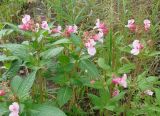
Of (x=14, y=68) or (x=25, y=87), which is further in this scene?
(x=14, y=68)

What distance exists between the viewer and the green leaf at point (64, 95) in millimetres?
1694

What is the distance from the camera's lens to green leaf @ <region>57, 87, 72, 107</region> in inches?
66.7

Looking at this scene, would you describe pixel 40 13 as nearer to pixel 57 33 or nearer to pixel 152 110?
pixel 57 33

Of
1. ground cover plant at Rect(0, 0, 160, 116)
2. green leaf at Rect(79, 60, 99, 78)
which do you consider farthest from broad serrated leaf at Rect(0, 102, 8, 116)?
green leaf at Rect(79, 60, 99, 78)

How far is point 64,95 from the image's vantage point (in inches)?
67.6

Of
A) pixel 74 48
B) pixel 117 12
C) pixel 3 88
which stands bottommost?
pixel 3 88

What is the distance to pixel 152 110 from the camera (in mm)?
1767

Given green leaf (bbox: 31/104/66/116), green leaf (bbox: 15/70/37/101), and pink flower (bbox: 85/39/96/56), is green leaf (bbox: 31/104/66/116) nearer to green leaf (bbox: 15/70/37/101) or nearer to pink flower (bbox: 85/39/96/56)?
green leaf (bbox: 15/70/37/101)

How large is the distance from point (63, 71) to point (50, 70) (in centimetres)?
6

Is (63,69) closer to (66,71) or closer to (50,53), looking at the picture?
(66,71)

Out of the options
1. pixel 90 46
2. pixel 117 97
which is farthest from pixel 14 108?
pixel 117 97

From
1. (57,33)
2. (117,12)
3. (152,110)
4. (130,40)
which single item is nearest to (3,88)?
(57,33)

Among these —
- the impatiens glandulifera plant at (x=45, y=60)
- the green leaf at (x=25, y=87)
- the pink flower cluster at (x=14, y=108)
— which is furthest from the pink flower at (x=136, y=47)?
the pink flower cluster at (x=14, y=108)

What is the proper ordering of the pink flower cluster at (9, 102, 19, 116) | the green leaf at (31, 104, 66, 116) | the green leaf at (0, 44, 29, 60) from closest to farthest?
the pink flower cluster at (9, 102, 19, 116), the green leaf at (31, 104, 66, 116), the green leaf at (0, 44, 29, 60)
